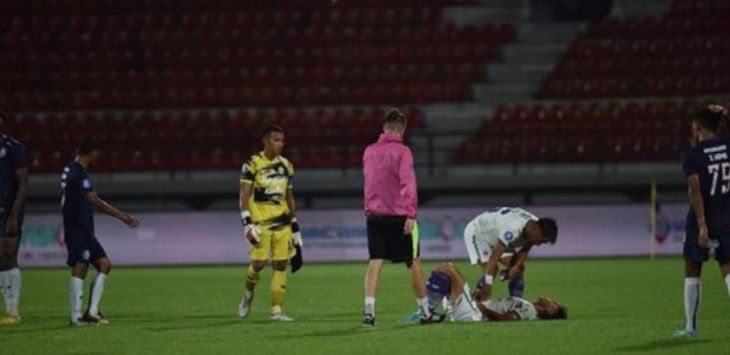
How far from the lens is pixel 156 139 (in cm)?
3909

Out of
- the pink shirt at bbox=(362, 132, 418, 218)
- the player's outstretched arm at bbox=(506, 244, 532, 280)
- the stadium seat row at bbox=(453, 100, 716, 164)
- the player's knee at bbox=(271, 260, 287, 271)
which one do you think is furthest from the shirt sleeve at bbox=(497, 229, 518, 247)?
the stadium seat row at bbox=(453, 100, 716, 164)

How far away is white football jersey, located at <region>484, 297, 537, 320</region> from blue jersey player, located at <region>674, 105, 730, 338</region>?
3.20 m

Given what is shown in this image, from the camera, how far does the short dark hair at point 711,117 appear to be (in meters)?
13.3

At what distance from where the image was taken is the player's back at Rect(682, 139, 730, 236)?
13281mm

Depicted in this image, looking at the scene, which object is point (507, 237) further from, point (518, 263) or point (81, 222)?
point (81, 222)

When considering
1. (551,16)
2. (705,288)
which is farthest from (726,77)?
(705,288)

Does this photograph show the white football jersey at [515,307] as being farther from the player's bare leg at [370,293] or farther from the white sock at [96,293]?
the white sock at [96,293]

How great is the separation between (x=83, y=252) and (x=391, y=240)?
373cm

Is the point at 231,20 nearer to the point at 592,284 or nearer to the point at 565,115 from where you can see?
the point at 565,115

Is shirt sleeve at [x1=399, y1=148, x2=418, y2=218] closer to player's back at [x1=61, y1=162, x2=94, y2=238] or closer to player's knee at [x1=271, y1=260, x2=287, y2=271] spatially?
player's knee at [x1=271, y1=260, x2=287, y2=271]

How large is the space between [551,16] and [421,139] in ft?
30.5

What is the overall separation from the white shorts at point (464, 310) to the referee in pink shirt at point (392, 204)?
1.52 feet

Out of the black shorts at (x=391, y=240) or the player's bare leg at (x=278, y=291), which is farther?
the player's bare leg at (x=278, y=291)

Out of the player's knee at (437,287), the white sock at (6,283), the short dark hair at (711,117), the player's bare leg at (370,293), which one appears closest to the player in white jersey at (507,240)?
the player's knee at (437,287)
